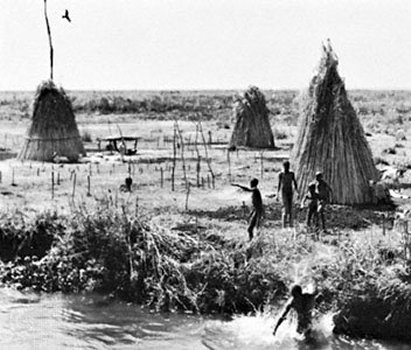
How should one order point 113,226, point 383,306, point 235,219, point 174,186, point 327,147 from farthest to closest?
point 174,186 → point 327,147 → point 235,219 → point 113,226 → point 383,306

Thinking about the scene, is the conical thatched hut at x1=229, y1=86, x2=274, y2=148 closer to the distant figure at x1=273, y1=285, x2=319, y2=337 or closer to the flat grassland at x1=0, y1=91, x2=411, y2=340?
the flat grassland at x1=0, y1=91, x2=411, y2=340

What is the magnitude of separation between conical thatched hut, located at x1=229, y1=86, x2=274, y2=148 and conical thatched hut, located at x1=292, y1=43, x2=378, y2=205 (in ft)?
39.2

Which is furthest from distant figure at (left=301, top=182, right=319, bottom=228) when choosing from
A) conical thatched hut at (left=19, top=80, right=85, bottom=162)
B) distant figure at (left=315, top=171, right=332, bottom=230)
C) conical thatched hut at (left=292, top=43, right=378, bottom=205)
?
conical thatched hut at (left=19, top=80, right=85, bottom=162)

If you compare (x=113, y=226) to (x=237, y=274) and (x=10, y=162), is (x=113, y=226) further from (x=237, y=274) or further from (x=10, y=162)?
(x=10, y=162)

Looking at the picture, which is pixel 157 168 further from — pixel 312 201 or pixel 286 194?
pixel 312 201

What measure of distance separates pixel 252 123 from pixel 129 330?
18.1 metres

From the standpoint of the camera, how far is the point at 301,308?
9.68 metres

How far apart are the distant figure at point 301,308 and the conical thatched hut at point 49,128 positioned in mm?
14392

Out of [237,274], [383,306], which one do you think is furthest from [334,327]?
[237,274]

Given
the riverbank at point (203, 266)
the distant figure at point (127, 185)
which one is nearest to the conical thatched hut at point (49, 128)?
the distant figure at point (127, 185)

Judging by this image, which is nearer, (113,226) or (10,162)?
(113,226)

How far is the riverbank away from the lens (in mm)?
9875

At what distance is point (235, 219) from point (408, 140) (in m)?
17.9

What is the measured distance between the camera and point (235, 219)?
1425 cm
